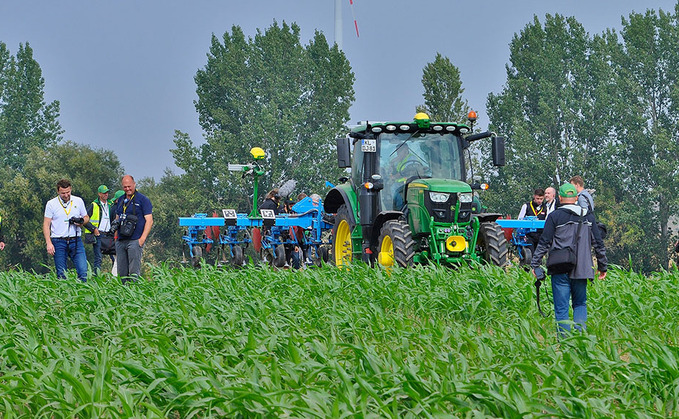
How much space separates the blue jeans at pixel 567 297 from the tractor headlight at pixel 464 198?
401cm

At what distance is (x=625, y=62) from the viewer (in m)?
50.1

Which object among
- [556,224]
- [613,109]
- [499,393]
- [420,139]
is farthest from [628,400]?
[613,109]

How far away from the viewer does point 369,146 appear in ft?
40.5

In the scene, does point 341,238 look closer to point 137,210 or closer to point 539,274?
point 137,210

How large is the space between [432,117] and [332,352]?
4219 cm

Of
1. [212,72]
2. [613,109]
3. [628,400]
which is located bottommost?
[628,400]

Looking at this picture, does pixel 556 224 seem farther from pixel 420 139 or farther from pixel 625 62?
pixel 625 62

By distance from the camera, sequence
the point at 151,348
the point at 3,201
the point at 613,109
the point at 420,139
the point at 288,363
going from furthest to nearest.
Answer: the point at 3,201
the point at 613,109
the point at 420,139
the point at 151,348
the point at 288,363

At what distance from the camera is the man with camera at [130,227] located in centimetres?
1140

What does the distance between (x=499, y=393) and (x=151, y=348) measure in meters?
2.62

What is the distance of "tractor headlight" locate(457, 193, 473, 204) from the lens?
11.8m

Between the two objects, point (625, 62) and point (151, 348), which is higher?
point (625, 62)

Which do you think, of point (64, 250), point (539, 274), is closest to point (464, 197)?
point (539, 274)

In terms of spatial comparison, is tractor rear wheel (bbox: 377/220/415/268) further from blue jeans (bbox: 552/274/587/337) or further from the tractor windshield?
blue jeans (bbox: 552/274/587/337)
